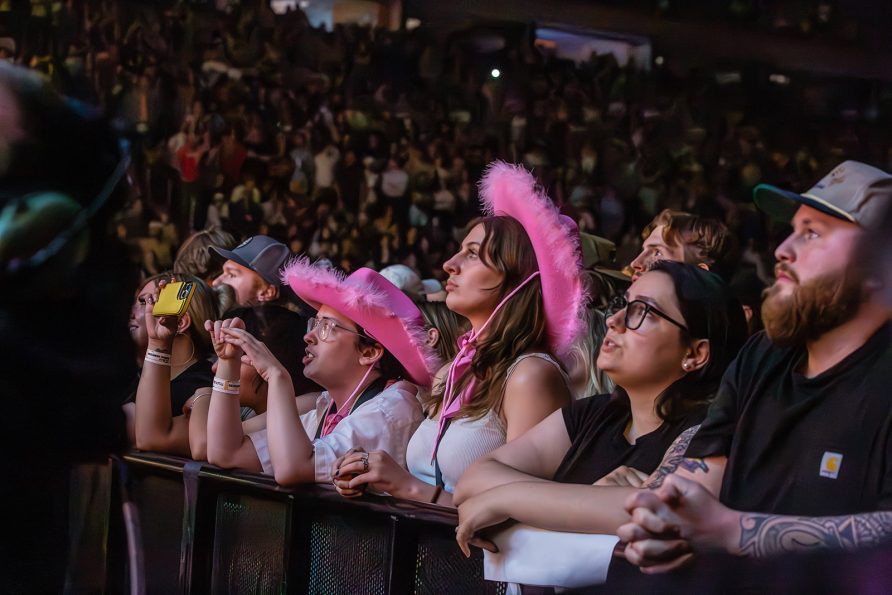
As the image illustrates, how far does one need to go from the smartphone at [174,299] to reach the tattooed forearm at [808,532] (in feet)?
7.18

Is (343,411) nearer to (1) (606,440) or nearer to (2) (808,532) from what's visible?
(1) (606,440)

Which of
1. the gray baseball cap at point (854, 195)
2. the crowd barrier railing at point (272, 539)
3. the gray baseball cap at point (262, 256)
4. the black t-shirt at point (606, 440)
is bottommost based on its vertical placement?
the crowd barrier railing at point (272, 539)

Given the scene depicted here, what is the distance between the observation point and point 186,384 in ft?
13.0

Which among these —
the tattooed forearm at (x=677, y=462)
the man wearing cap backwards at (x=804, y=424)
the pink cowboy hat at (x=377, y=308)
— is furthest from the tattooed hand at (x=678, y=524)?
the pink cowboy hat at (x=377, y=308)

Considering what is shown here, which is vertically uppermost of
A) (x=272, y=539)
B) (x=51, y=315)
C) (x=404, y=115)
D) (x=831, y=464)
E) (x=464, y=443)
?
(x=404, y=115)

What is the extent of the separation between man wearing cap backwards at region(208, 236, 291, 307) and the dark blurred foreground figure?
2433 millimetres

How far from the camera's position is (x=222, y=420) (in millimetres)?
3352

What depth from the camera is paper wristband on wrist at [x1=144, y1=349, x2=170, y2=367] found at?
3.71m

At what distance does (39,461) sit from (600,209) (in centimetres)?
693

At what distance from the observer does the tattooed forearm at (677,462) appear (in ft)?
6.98

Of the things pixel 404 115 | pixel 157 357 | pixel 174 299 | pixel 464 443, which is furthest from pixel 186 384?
pixel 404 115

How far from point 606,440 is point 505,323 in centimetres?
65

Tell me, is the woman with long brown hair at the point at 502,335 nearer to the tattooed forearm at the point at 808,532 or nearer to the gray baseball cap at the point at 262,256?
the tattooed forearm at the point at 808,532

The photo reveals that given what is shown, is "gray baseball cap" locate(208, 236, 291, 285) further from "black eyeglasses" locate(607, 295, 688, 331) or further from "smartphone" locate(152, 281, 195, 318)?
"black eyeglasses" locate(607, 295, 688, 331)
